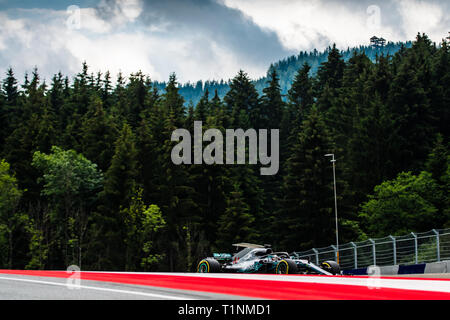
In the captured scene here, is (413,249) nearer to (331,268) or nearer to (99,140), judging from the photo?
(331,268)

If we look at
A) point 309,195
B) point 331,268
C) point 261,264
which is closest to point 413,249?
point 331,268

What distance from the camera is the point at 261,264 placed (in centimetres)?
2081

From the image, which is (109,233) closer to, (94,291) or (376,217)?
(376,217)

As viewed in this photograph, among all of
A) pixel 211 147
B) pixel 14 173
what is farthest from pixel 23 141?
pixel 211 147

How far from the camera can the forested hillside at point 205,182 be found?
6119 cm

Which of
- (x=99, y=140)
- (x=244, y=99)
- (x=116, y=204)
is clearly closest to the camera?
(x=116, y=204)

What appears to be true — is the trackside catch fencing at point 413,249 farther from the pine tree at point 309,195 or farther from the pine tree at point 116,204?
the pine tree at point 116,204

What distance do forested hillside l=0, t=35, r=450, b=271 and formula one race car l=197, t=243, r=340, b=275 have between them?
37.4m

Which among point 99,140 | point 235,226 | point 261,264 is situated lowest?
point 261,264

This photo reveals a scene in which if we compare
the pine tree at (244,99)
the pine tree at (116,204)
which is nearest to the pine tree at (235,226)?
the pine tree at (116,204)

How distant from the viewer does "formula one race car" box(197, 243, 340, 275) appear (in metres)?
18.4

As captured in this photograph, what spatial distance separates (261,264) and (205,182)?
5548cm

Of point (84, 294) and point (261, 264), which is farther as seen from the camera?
point (261, 264)

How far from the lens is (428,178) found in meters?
60.7
